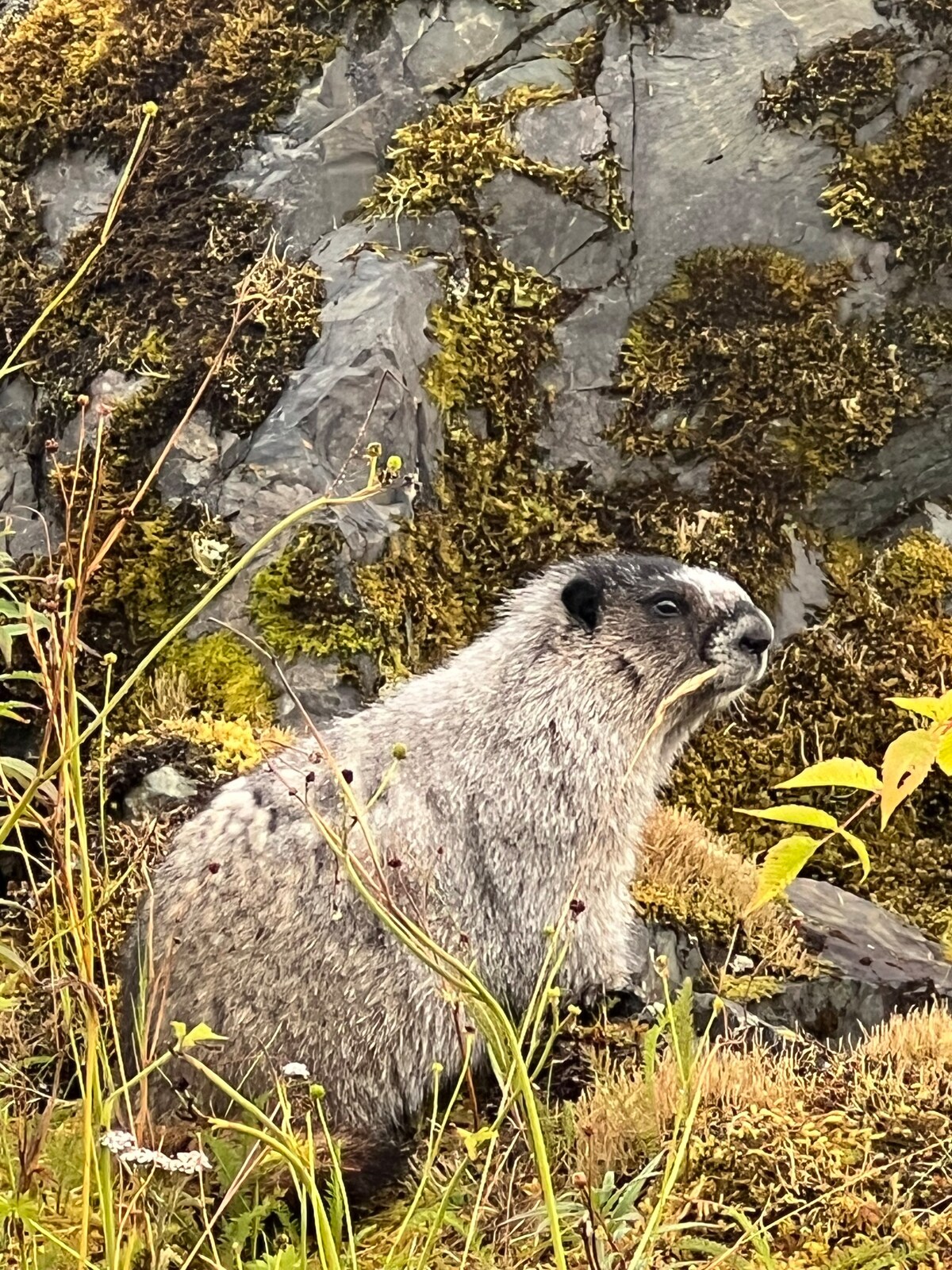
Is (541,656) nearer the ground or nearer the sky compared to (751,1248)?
nearer the sky

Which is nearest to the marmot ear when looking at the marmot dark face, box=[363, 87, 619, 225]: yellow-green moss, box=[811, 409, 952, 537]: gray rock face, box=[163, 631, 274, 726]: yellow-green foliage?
the marmot dark face

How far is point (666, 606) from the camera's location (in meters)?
5.28

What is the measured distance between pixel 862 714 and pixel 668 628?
62.8 inches

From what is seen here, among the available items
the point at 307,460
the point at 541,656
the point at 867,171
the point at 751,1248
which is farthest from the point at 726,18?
the point at 751,1248

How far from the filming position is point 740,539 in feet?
21.3

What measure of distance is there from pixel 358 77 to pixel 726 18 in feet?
6.36

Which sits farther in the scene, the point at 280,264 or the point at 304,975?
the point at 280,264

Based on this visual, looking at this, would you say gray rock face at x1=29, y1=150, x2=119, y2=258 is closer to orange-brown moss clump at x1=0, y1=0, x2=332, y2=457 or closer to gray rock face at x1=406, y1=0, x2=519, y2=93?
orange-brown moss clump at x1=0, y1=0, x2=332, y2=457

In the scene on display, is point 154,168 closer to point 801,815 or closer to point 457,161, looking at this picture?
point 457,161

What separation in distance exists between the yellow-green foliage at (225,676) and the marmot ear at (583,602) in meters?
1.48

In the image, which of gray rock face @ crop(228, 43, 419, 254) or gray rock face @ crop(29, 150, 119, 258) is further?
gray rock face @ crop(29, 150, 119, 258)

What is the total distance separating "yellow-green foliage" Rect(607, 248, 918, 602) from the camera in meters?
6.51

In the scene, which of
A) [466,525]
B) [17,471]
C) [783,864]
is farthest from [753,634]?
[17,471]

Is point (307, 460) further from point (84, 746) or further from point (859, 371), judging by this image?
point (859, 371)
